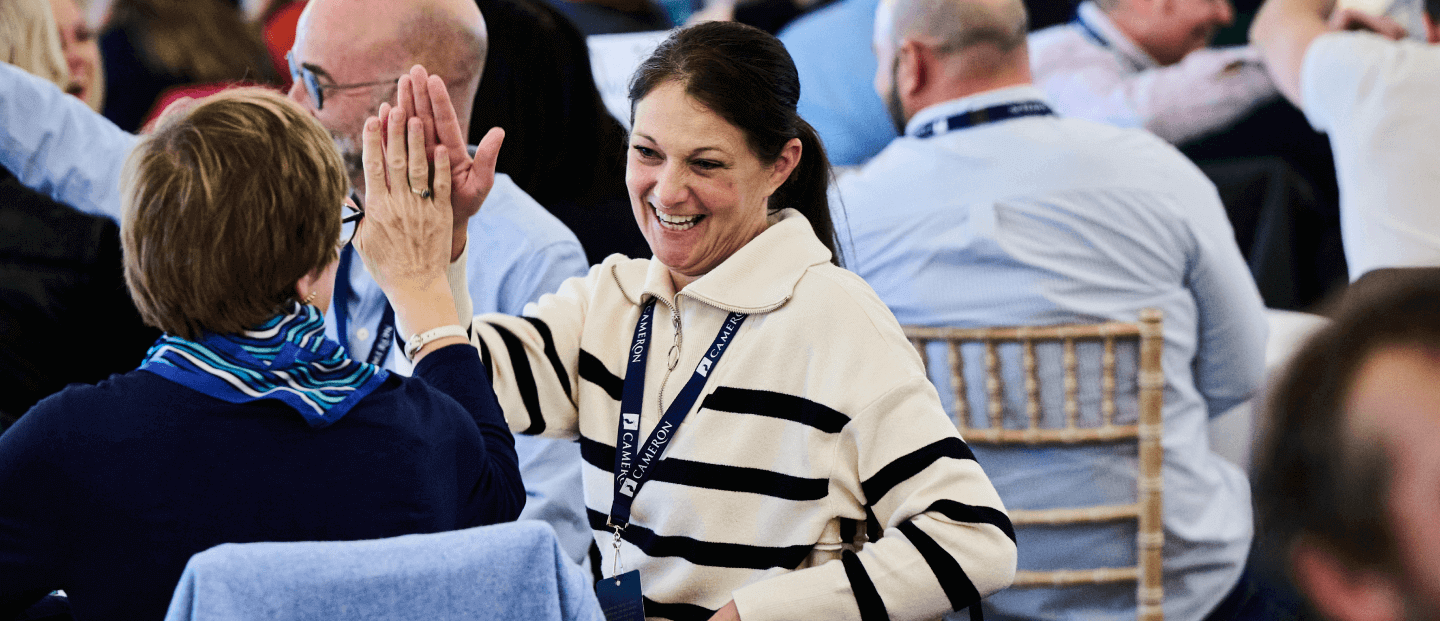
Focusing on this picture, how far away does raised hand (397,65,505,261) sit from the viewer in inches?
54.2

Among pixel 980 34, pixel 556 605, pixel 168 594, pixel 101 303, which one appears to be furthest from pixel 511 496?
pixel 980 34

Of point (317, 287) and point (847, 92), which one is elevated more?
point (317, 287)

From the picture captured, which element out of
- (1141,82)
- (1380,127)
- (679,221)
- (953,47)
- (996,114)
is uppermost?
(679,221)

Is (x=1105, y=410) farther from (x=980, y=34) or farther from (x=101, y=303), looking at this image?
(x=101, y=303)

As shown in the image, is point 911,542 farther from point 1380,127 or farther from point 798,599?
point 1380,127

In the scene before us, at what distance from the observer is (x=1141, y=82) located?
352cm

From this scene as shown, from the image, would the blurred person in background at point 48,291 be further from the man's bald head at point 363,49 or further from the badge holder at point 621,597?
the badge holder at point 621,597

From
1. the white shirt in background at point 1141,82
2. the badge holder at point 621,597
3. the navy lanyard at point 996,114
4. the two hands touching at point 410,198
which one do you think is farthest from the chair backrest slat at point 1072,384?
the white shirt in background at point 1141,82

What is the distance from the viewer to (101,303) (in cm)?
222

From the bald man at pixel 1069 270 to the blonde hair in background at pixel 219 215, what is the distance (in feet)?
3.98

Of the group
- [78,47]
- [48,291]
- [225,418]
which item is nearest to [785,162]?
[225,418]

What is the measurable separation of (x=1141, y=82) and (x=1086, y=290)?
4.97 feet

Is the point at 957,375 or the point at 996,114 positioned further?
the point at 996,114

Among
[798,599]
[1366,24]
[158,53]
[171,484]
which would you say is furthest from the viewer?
[158,53]
